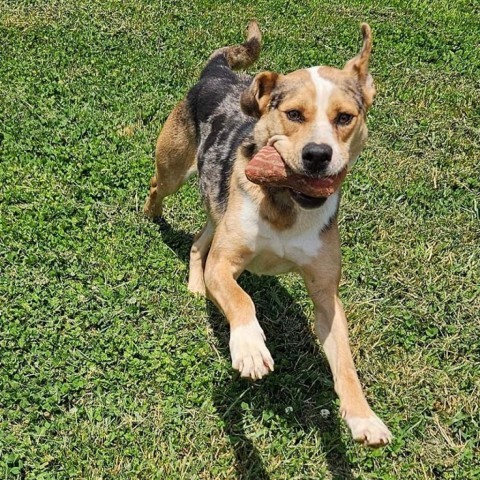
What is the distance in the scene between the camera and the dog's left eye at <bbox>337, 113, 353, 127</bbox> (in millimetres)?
4570

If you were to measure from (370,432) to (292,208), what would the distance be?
1.60m

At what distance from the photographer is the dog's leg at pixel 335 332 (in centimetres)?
414

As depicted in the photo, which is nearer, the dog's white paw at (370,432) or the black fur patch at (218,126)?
the dog's white paw at (370,432)

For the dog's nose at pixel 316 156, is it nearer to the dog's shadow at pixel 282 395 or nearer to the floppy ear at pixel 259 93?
the floppy ear at pixel 259 93

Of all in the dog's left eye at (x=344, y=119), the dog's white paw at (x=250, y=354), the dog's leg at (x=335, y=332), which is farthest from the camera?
the dog's left eye at (x=344, y=119)

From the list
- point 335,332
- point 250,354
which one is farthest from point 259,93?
point 250,354

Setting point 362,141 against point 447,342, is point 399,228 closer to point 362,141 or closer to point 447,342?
point 447,342

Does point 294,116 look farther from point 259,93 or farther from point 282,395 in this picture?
point 282,395

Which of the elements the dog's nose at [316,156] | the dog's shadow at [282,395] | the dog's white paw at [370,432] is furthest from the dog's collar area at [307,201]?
the dog's shadow at [282,395]

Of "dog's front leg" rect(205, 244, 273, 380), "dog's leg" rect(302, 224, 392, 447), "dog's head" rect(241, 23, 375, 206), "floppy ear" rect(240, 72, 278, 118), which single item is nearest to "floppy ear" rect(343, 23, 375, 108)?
"dog's head" rect(241, 23, 375, 206)

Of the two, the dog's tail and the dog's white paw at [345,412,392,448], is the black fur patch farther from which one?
the dog's white paw at [345,412,392,448]

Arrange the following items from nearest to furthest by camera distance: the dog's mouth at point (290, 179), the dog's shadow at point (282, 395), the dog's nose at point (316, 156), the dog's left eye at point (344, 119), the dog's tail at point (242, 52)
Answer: the dog's nose at point (316, 156), the dog's mouth at point (290, 179), the dog's left eye at point (344, 119), the dog's shadow at point (282, 395), the dog's tail at point (242, 52)

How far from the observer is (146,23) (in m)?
10.4

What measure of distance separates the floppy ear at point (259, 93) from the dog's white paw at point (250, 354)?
5.40ft
